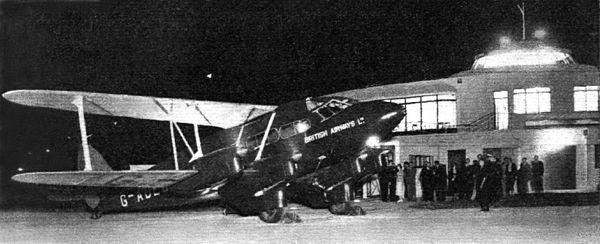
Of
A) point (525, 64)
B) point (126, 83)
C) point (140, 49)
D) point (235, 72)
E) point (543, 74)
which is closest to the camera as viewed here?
point (140, 49)

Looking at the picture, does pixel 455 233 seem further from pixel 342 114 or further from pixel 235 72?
pixel 235 72

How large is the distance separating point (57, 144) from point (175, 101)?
26.0 metres

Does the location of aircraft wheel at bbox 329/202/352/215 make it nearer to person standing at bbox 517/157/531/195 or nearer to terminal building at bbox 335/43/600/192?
person standing at bbox 517/157/531/195

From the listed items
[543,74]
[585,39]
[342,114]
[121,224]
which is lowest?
[121,224]

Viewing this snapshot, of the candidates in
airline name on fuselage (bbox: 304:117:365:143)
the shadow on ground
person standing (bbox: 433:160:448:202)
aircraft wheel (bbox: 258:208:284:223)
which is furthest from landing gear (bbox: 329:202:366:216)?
person standing (bbox: 433:160:448:202)

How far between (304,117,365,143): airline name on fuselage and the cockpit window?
1.40 feet

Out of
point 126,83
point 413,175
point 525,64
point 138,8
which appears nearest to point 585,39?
point 525,64

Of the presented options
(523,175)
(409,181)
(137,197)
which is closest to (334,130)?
(137,197)

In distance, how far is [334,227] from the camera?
16.2 m

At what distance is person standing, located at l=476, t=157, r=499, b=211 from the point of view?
21094mm

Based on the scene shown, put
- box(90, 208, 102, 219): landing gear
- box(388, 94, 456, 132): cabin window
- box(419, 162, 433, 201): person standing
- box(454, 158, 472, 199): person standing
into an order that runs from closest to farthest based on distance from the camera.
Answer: box(90, 208, 102, 219): landing gear → box(454, 158, 472, 199): person standing → box(419, 162, 433, 201): person standing → box(388, 94, 456, 132): cabin window

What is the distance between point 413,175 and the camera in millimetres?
27531

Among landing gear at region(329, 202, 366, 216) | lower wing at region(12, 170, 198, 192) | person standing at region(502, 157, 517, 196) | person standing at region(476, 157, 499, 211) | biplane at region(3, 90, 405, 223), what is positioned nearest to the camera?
lower wing at region(12, 170, 198, 192)

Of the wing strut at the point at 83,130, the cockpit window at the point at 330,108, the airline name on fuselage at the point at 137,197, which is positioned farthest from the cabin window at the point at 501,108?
the wing strut at the point at 83,130
